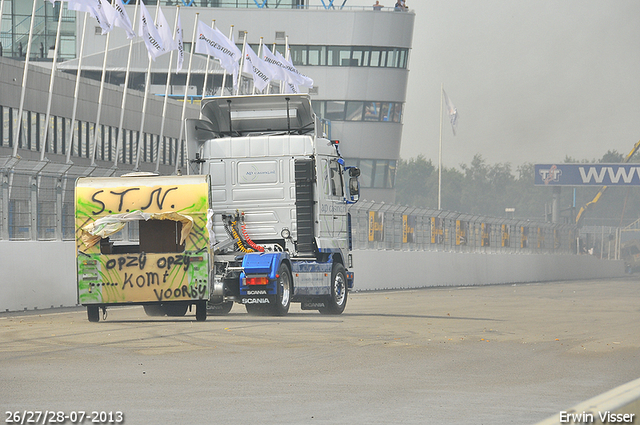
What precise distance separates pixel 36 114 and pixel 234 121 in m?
31.7

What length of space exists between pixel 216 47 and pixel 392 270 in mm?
10812

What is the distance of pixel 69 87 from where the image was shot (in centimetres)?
5184

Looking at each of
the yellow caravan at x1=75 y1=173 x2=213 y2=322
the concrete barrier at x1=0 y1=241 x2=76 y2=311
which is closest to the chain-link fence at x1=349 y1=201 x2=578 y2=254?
the concrete barrier at x1=0 y1=241 x2=76 y2=311

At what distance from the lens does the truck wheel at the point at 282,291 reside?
18203 millimetres

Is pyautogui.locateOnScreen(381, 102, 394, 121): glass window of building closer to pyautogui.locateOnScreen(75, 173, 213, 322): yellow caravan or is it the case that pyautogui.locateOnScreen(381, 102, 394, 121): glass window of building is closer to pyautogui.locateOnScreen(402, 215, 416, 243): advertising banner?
pyautogui.locateOnScreen(402, 215, 416, 243): advertising banner

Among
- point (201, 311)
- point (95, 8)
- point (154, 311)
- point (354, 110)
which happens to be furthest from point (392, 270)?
point (354, 110)

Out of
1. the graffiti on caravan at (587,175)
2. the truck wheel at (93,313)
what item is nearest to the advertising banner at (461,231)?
the truck wheel at (93,313)

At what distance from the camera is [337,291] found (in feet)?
66.2

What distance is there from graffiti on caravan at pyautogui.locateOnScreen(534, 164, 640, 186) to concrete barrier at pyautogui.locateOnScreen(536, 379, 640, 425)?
7748 cm

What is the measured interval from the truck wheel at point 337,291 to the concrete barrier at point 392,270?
18.9 feet

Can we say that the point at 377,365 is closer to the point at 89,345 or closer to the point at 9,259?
the point at 89,345

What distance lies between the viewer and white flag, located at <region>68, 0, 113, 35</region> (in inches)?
1173

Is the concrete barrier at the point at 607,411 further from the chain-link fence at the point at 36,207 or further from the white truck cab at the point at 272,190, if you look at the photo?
the chain-link fence at the point at 36,207

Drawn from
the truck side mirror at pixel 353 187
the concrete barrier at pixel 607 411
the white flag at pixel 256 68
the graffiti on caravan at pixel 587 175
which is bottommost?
the concrete barrier at pixel 607 411
